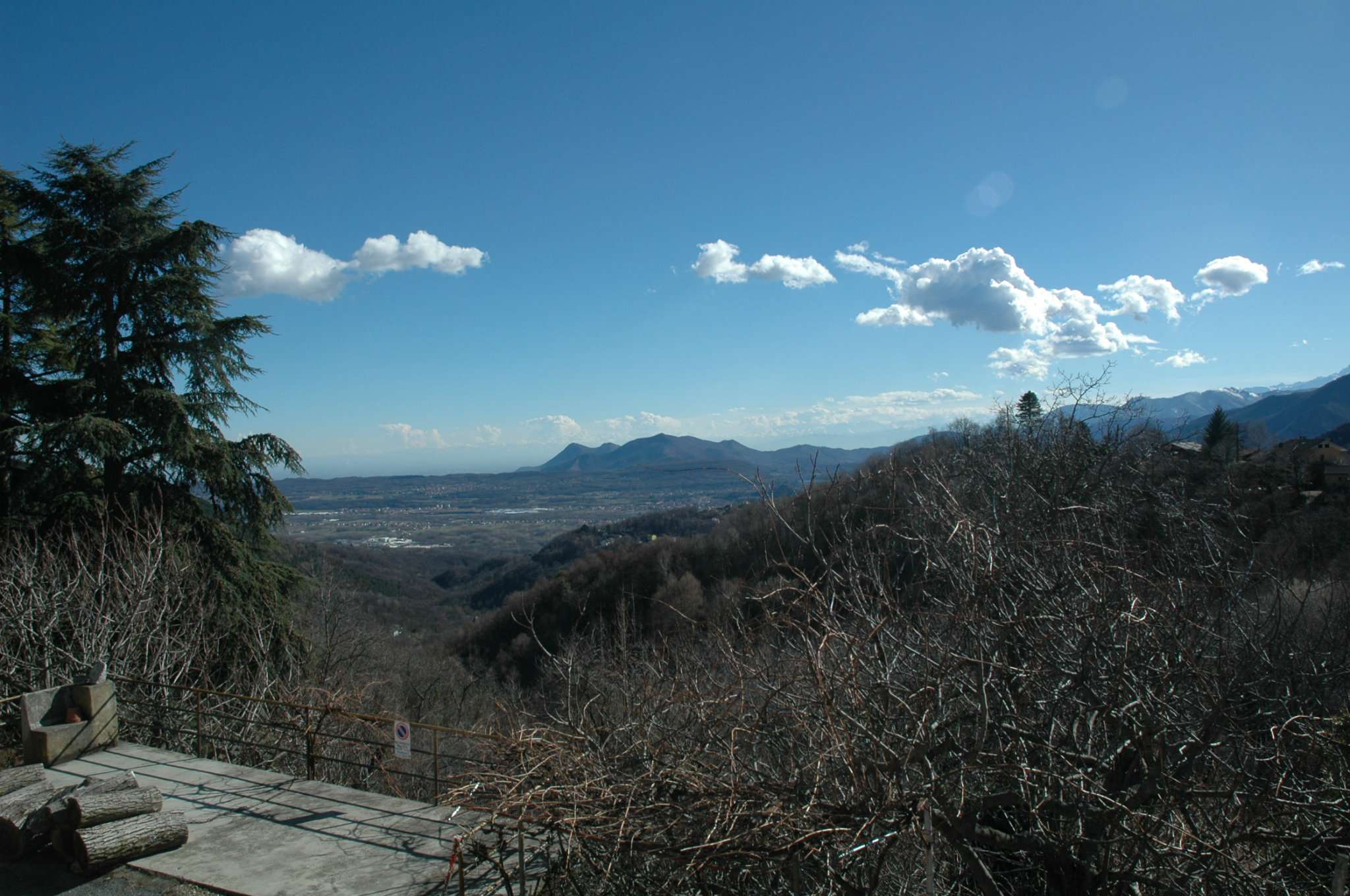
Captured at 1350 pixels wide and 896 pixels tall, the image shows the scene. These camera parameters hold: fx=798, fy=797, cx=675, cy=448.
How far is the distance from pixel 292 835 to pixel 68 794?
1.92 metres

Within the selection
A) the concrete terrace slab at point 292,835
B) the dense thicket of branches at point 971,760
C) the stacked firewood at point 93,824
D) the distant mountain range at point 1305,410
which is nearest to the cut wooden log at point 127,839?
the stacked firewood at point 93,824

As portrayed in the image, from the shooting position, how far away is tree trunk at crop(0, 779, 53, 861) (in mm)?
6984

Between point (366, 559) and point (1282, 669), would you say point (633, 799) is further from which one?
point (366, 559)

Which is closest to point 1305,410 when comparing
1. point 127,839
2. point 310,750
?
point 310,750

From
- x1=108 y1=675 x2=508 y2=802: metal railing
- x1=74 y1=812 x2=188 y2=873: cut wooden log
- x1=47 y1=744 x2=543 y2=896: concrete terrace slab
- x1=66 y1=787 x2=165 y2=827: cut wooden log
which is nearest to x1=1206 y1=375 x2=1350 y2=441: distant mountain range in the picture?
x1=108 y1=675 x2=508 y2=802: metal railing

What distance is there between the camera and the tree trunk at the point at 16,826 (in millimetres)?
6984

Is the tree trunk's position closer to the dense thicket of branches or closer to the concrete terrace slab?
the concrete terrace slab

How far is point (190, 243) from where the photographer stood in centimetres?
1555

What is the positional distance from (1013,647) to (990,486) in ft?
9.02

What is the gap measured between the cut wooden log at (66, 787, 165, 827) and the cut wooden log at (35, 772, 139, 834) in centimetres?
4

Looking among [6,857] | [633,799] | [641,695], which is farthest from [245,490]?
[633,799]

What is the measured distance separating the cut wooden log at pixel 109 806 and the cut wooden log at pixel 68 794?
0.04 m

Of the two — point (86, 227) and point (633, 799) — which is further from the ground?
point (86, 227)

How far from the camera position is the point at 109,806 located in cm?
696
